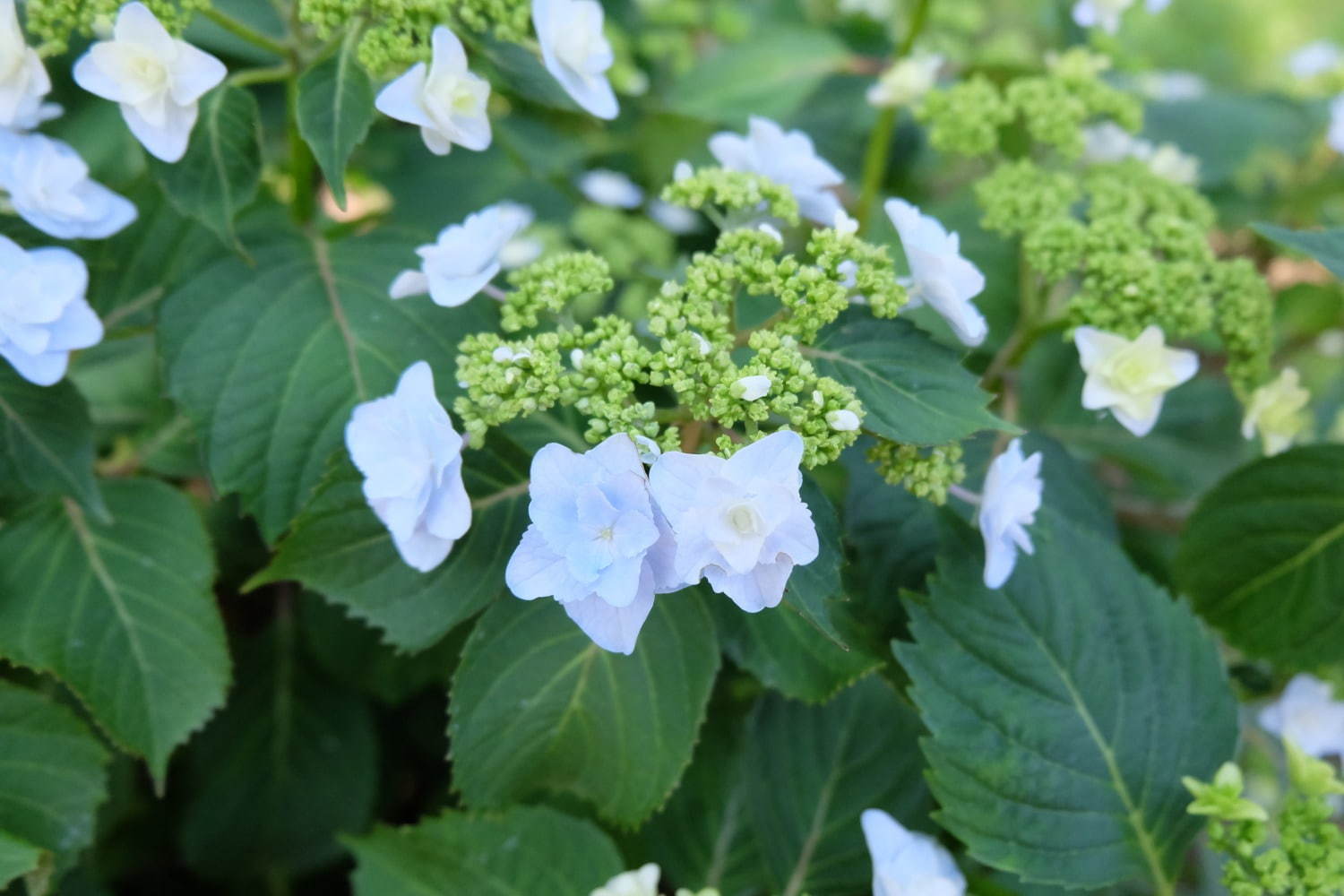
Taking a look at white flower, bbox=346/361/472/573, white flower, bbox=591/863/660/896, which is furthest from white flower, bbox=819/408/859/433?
white flower, bbox=591/863/660/896

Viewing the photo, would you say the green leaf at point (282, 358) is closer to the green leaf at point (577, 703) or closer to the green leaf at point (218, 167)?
the green leaf at point (218, 167)

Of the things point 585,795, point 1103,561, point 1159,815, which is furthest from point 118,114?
point 1159,815

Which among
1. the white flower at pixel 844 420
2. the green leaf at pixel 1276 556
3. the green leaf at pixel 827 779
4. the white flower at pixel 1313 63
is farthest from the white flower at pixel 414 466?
the white flower at pixel 1313 63

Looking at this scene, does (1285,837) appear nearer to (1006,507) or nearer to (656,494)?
(1006,507)

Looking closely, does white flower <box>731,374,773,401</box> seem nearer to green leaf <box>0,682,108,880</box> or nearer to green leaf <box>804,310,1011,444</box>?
green leaf <box>804,310,1011,444</box>

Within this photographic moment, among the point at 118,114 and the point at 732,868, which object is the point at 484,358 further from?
the point at 118,114
